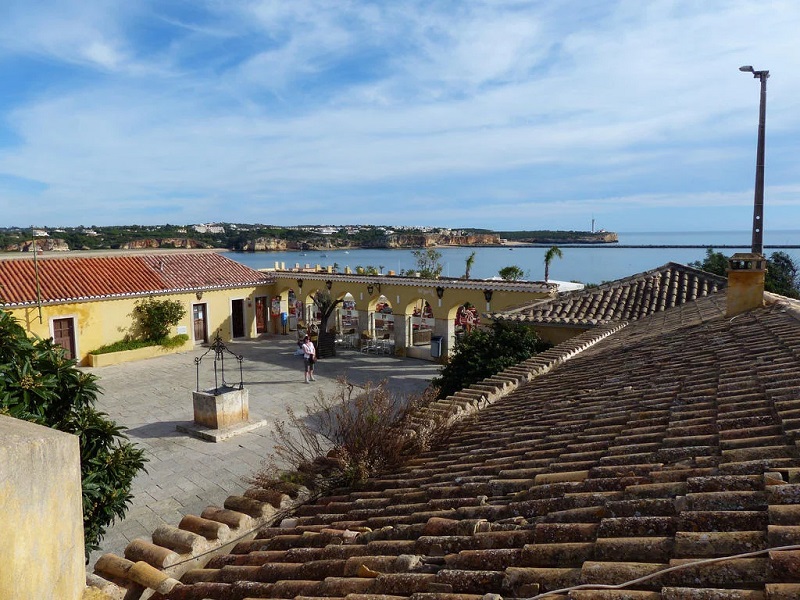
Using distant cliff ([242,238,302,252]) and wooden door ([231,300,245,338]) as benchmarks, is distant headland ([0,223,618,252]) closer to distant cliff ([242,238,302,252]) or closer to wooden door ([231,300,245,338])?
distant cliff ([242,238,302,252])

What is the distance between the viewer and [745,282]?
8.73 meters

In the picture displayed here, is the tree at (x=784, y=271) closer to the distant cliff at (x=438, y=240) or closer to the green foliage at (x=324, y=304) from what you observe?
the green foliage at (x=324, y=304)

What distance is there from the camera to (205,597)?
11.3 ft

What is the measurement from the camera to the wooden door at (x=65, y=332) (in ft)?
67.9

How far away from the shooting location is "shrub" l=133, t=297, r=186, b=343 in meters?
23.0

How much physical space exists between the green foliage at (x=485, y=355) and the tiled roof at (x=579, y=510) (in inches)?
213

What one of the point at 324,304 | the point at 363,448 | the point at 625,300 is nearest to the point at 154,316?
the point at 324,304

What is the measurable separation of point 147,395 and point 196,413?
4.26 metres

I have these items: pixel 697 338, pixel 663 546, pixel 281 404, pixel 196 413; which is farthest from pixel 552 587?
pixel 281 404

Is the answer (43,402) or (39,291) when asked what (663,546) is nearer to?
(43,402)

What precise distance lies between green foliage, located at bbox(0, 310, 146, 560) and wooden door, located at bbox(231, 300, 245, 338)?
832 inches

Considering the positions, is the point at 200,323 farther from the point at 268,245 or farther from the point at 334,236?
the point at 334,236

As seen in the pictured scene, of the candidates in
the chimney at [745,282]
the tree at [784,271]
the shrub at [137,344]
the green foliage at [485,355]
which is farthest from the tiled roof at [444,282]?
the tree at [784,271]

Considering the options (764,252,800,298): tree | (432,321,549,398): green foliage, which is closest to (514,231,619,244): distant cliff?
(764,252,800,298): tree
